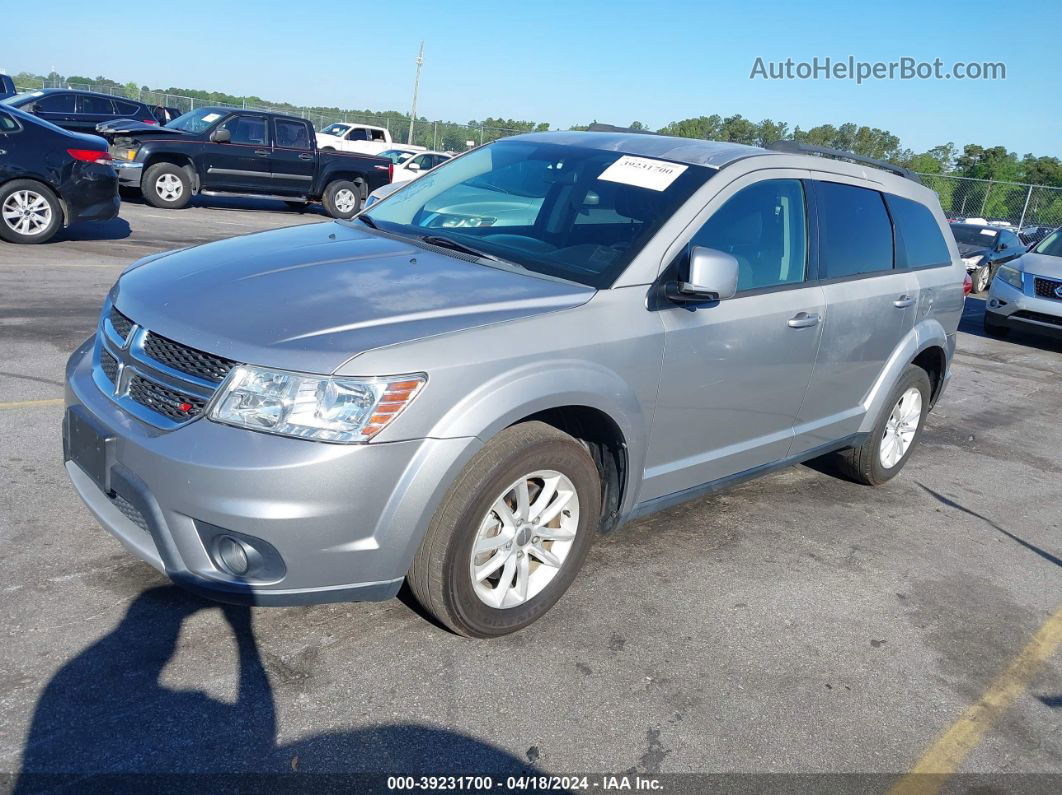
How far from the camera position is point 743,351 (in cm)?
405

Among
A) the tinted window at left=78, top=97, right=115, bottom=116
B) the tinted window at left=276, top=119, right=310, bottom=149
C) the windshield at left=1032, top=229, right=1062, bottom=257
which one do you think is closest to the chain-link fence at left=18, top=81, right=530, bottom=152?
the tinted window at left=78, top=97, right=115, bottom=116

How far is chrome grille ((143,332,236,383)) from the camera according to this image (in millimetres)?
2906

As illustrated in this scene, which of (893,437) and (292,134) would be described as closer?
(893,437)

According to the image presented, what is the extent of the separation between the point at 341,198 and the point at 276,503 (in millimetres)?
16478

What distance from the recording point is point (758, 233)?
13.9 ft

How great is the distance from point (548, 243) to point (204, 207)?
1512 cm

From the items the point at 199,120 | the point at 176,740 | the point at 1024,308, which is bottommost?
the point at 176,740

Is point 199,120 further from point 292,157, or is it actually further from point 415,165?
point 415,165

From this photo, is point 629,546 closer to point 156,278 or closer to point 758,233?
point 758,233

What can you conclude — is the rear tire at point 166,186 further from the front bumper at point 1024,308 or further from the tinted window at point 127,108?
the front bumper at point 1024,308

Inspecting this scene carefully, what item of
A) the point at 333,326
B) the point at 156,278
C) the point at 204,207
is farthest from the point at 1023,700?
the point at 204,207

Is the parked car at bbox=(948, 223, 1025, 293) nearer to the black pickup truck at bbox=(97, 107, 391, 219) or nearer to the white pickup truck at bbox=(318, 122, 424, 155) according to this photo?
the black pickup truck at bbox=(97, 107, 391, 219)

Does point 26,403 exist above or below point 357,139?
below

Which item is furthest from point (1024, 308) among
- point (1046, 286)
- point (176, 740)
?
point (176, 740)
